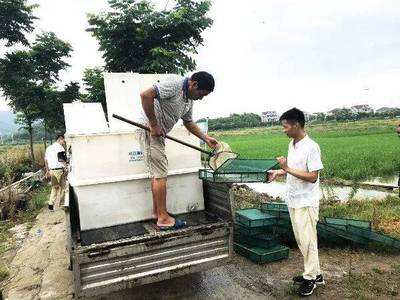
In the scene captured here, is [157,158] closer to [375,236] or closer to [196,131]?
[196,131]

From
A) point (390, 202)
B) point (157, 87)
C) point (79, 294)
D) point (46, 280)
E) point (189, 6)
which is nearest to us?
point (79, 294)

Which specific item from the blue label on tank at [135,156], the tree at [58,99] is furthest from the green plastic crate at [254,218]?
the tree at [58,99]

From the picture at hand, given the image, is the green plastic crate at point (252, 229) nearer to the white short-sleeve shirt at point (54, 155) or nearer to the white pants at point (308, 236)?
the white pants at point (308, 236)

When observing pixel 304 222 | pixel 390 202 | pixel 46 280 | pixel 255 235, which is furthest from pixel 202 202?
pixel 390 202

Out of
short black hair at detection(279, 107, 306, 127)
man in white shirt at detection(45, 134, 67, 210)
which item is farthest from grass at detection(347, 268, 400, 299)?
man in white shirt at detection(45, 134, 67, 210)

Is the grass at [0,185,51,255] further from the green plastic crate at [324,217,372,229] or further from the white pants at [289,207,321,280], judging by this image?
the green plastic crate at [324,217,372,229]

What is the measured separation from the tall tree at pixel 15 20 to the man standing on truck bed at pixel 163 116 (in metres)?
11.9

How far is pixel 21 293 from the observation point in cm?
466

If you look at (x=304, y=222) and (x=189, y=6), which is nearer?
(x=304, y=222)

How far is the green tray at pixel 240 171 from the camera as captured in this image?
3.99 m

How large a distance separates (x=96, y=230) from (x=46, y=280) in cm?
151

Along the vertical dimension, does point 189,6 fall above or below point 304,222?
above

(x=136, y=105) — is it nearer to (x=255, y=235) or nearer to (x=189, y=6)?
(x=255, y=235)

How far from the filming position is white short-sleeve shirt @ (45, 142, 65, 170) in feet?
30.3
